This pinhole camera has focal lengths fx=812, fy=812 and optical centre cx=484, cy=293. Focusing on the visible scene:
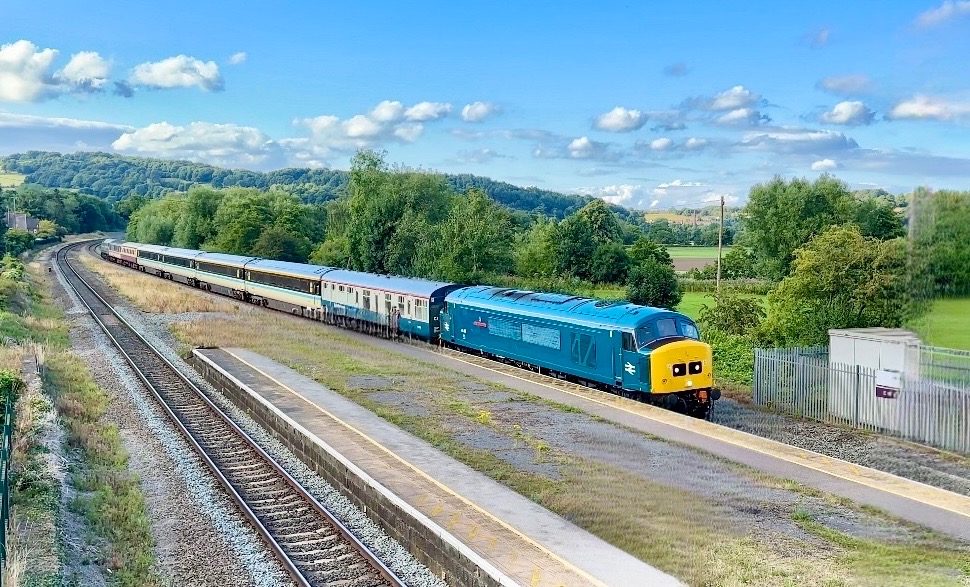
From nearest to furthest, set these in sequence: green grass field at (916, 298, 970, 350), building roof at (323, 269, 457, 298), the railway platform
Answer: green grass field at (916, 298, 970, 350)
the railway platform
building roof at (323, 269, 457, 298)

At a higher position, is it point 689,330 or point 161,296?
point 689,330

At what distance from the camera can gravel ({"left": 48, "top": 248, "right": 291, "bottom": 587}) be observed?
1184 centimetres

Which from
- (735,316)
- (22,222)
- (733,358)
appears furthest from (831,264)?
(22,222)

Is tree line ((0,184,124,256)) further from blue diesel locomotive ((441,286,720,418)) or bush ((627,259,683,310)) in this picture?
blue diesel locomotive ((441,286,720,418))

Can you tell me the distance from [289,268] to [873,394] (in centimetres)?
3807

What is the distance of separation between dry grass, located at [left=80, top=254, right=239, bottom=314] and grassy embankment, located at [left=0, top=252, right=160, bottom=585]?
24593 mm

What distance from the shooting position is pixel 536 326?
26391 millimetres

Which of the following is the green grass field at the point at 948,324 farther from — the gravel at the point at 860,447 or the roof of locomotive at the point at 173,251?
the roof of locomotive at the point at 173,251

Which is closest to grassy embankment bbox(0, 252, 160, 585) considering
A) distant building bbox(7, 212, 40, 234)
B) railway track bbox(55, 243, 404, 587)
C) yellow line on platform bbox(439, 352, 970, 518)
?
railway track bbox(55, 243, 404, 587)

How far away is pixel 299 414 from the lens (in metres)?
20.1

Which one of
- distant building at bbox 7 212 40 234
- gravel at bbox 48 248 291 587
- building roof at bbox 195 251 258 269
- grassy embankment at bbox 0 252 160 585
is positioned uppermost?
distant building at bbox 7 212 40 234

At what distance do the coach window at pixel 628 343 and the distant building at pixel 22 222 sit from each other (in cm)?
14870

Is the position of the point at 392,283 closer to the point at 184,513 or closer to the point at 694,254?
the point at 184,513

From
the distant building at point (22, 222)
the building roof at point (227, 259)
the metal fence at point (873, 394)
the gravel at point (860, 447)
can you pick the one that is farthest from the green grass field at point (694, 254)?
the distant building at point (22, 222)
